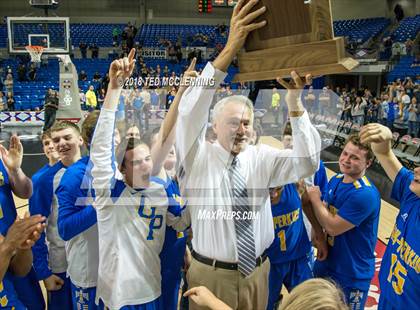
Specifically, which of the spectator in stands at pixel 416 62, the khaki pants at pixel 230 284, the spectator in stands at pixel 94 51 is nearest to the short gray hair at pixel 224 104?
the khaki pants at pixel 230 284

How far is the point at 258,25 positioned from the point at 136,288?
4.11ft

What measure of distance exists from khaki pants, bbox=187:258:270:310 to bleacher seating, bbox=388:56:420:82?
13150mm

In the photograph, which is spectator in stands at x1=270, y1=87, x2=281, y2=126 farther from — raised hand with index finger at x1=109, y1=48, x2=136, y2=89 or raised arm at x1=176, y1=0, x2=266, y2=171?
raised hand with index finger at x1=109, y1=48, x2=136, y2=89

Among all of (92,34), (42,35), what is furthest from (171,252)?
(92,34)

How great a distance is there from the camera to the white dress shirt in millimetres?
1638

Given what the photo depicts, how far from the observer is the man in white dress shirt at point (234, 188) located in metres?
1.70

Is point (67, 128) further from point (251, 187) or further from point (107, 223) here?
point (251, 187)

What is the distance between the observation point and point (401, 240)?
2.02 meters

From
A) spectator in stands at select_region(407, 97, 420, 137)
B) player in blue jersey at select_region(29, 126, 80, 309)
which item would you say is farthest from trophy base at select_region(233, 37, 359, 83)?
spectator in stands at select_region(407, 97, 420, 137)

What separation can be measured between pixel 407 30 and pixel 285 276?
17178mm

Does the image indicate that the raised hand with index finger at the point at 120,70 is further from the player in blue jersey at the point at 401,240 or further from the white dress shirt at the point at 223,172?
the player in blue jersey at the point at 401,240

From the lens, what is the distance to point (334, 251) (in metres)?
2.31

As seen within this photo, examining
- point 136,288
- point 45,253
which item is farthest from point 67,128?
point 136,288

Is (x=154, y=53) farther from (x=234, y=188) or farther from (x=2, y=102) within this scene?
(x=234, y=188)
